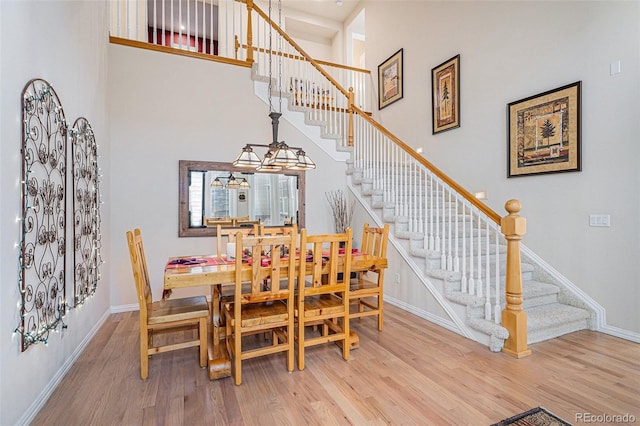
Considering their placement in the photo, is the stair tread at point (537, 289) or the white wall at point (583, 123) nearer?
the white wall at point (583, 123)

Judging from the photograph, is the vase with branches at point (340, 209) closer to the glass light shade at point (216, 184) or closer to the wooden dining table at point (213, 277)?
the glass light shade at point (216, 184)

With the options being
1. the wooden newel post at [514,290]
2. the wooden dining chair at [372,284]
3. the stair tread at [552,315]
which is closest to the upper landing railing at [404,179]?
the wooden newel post at [514,290]

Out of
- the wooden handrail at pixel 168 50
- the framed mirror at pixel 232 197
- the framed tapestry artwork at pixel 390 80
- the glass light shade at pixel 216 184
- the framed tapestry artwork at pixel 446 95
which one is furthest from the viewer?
the framed tapestry artwork at pixel 390 80

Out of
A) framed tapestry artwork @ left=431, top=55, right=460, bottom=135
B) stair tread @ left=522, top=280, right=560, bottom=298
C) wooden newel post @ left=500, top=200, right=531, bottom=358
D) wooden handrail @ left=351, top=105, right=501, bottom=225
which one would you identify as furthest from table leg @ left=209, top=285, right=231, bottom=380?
framed tapestry artwork @ left=431, top=55, right=460, bottom=135

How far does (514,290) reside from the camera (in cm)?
261

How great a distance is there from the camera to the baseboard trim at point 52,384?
5.77ft

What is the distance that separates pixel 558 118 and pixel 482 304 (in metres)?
2.12

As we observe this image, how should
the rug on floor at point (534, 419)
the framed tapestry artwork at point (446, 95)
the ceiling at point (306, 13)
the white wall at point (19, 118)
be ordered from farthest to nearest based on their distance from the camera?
1. the ceiling at point (306, 13)
2. the framed tapestry artwork at point (446, 95)
3. the rug on floor at point (534, 419)
4. the white wall at point (19, 118)

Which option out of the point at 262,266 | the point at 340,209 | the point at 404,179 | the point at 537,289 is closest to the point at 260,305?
the point at 262,266

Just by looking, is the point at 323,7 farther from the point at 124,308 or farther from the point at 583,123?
the point at 124,308

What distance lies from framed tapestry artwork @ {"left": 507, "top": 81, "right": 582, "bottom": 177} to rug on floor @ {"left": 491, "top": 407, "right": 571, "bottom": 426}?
2420mm

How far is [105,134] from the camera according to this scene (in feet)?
11.8

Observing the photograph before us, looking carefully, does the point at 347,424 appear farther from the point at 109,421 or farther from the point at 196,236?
the point at 196,236

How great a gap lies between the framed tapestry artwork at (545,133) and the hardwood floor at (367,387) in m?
1.79
